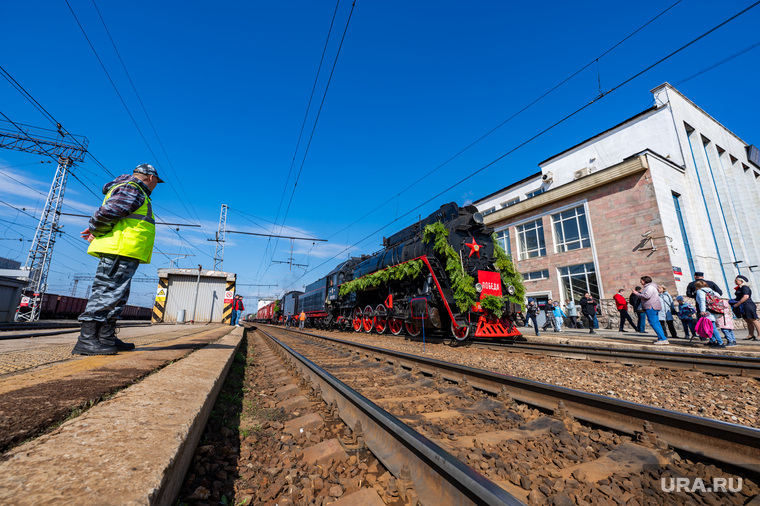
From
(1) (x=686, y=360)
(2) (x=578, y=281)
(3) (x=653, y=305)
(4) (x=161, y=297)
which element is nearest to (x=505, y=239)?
(2) (x=578, y=281)

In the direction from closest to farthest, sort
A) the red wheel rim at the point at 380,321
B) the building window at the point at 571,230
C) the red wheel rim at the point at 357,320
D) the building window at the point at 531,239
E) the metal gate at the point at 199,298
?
the red wheel rim at the point at 380,321
the red wheel rim at the point at 357,320
the metal gate at the point at 199,298
the building window at the point at 571,230
the building window at the point at 531,239

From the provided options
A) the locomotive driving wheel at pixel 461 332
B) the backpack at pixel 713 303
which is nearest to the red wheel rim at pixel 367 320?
the locomotive driving wheel at pixel 461 332

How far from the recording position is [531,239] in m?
20.7

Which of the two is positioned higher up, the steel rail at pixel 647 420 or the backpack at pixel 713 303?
the backpack at pixel 713 303

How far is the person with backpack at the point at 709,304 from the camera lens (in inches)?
276

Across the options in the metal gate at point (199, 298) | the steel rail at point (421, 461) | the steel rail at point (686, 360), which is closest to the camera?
the steel rail at point (421, 461)

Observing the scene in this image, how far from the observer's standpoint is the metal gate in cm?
1478

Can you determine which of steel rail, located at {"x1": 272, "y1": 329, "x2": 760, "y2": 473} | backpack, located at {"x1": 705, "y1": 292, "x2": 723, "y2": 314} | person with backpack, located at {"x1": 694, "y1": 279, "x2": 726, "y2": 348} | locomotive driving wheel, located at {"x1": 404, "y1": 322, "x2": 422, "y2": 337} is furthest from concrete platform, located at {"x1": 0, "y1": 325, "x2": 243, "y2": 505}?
backpack, located at {"x1": 705, "y1": 292, "x2": 723, "y2": 314}

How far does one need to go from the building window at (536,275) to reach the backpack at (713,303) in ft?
40.9

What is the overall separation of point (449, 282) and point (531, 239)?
1412 centimetres

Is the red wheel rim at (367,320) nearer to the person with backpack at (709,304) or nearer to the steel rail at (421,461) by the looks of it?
the person with backpack at (709,304)

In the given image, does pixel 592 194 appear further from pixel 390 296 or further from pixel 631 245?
pixel 390 296

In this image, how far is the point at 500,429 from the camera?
2.40 meters

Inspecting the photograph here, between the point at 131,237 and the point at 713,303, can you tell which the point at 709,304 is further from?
the point at 131,237
